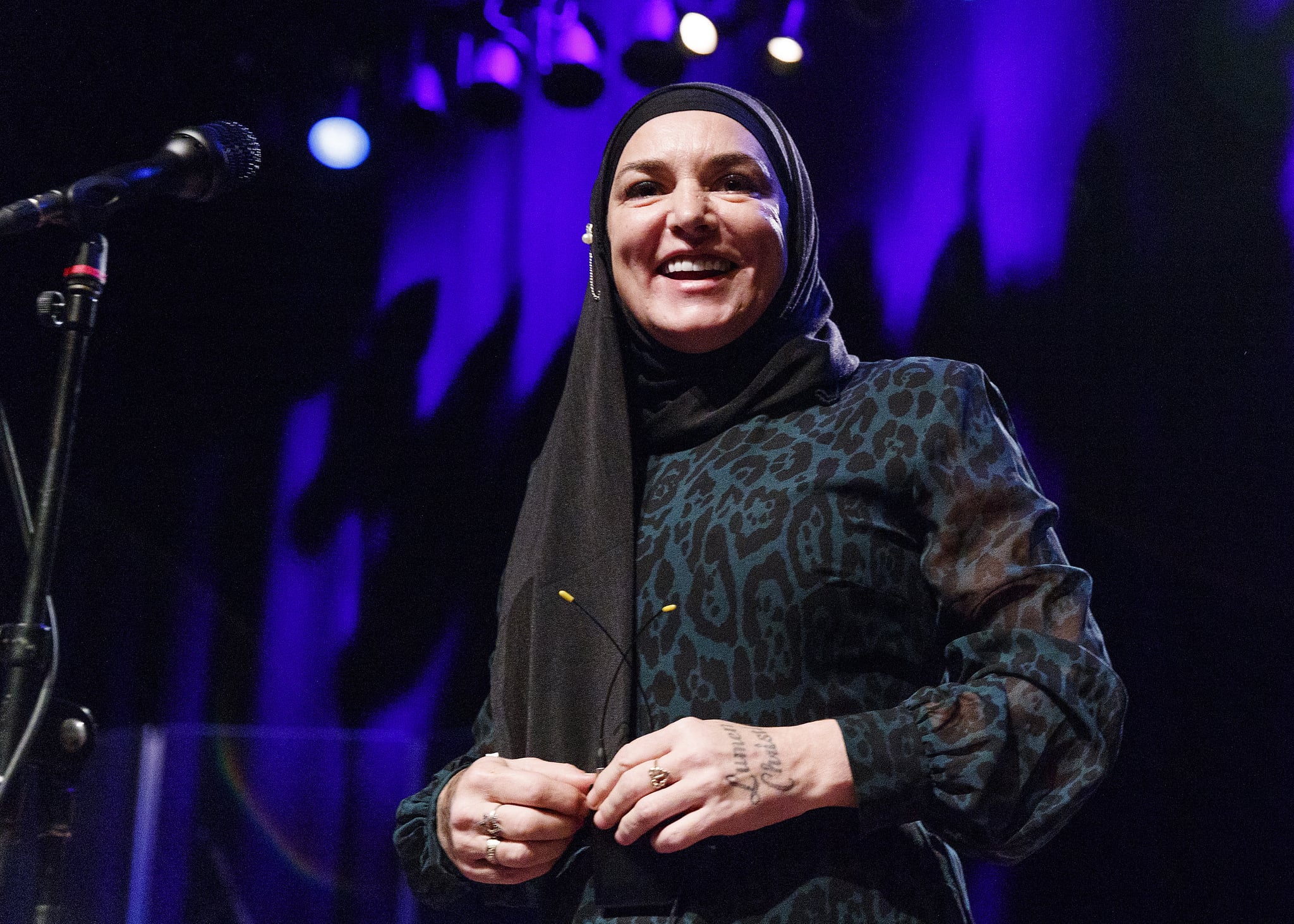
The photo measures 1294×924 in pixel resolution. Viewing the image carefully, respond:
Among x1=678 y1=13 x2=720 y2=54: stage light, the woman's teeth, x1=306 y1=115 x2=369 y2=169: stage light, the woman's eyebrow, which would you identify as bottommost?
the woman's teeth

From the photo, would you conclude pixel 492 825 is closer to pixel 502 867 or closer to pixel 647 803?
pixel 502 867

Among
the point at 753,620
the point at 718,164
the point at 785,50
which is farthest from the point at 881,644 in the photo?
the point at 785,50

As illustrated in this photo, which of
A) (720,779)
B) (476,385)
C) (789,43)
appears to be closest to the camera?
(720,779)

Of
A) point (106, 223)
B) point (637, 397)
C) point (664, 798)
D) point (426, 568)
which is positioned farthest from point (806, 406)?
point (426, 568)

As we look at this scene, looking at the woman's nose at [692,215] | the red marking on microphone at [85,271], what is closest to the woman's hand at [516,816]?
the woman's nose at [692,215]

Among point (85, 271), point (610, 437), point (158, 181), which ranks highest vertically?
point (158, 181)

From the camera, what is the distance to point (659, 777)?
0.91 m

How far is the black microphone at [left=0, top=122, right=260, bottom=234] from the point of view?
124 cm

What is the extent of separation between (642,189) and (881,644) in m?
0.60

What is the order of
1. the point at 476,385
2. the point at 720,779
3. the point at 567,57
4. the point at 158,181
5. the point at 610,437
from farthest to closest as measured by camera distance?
1. the point at 476,385
2. the point at 567,57
3. the point at 158,181
4. the point at 610,437
5. the point at 720,779

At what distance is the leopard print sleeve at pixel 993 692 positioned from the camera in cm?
91

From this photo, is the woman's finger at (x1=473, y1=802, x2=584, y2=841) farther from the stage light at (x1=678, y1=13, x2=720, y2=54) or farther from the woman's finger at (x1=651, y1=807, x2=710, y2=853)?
the stage light at (x1=678, y1=13, x2=720, y2=54)

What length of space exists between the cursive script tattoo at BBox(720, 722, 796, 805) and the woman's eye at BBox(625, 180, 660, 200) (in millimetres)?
663

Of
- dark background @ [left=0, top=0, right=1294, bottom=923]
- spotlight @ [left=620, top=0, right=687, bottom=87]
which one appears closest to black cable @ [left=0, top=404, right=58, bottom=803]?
dark background @ [left=0, top=0, right=1294, bottom=923]
